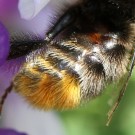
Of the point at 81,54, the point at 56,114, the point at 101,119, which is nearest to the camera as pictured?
the point at 81,54

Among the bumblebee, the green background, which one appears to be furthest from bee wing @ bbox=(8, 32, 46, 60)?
the green background

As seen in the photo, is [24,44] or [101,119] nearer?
[24,44]

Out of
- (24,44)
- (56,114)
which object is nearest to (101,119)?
(56,114)

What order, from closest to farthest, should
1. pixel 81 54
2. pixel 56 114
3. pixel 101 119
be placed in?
pixel 81 54 < pixel 56 114 < pixel 101 119

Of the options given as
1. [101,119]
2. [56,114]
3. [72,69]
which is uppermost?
[72,69]

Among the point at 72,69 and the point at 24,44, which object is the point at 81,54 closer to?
the point at 72,69

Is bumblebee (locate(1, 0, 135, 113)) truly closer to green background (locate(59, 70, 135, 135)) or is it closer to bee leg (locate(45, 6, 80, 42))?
bee leg (locate(45, 6, 80, 42))

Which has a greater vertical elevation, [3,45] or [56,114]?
[3,45]
